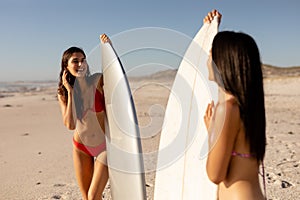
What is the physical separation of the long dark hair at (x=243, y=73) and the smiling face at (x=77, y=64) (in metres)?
1.46

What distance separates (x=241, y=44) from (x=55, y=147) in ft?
17.6

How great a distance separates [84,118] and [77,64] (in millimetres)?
A: 441

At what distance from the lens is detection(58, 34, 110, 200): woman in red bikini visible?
2.73 meters

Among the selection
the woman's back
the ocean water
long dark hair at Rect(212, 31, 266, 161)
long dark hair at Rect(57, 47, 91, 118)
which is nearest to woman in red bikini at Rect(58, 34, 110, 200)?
long dark hair at Rect(57, 47, 91, 118)

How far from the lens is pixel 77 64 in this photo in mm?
2770

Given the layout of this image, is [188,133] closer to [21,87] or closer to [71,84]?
[71,84]

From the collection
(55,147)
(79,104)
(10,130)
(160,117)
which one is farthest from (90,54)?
(10,130)

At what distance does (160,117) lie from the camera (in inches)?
131

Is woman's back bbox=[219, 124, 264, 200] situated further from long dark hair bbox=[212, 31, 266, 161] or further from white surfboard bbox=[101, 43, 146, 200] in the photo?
white surfboard bbox=[101, 43, 146, 200]

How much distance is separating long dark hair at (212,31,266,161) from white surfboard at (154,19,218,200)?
0.86 meters

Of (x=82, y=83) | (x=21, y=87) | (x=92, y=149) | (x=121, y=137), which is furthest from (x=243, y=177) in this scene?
(x=21, y=87)

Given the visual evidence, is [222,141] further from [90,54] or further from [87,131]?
[90,54]

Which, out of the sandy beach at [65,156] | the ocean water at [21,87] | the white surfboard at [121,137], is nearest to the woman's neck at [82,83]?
the white surfboard at [121,137]

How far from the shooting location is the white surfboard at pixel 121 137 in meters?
2.62
